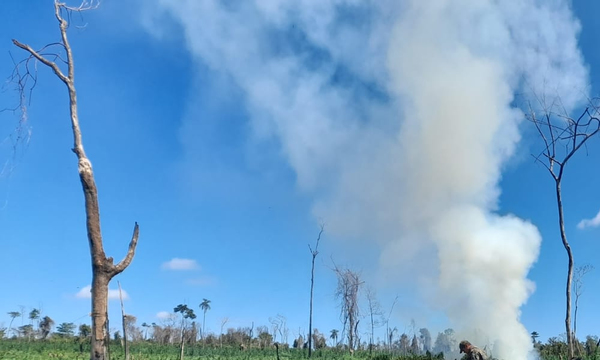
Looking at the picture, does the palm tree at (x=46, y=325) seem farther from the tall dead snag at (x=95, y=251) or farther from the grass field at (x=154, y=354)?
the tall dead snag at (x=95, y=251)

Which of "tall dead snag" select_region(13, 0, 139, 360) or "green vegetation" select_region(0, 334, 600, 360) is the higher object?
"tall dead snag" select_region(13, 0, 139, 360)

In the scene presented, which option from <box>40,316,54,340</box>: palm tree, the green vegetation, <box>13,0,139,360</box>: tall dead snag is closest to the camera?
<box>13,0,139,360</box>: tall dead snag

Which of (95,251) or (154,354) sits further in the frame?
(154,354)

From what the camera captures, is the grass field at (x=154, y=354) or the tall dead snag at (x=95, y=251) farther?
the grass field at (x=154, y=354)

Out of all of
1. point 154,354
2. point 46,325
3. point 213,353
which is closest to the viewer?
point 154,354

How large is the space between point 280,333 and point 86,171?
4660cm

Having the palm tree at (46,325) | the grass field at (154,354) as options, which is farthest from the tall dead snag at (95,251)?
the palm tree at (46,325)

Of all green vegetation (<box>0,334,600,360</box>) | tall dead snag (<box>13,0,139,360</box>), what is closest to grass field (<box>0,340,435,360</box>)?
green vegetation (<box>0,334,600,360</box>)

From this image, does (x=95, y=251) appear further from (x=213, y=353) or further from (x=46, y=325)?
(x=46, y=325)

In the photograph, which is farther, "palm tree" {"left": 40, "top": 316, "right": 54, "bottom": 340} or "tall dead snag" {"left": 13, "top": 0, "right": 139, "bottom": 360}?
"palm tree" {"left": 40, "top": 316, "right": 54, "bottom": 340}

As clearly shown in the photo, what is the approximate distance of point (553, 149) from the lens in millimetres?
13961

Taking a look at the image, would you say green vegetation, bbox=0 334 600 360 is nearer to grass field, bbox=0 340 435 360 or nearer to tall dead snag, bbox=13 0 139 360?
grass field, bbox=0 340 435 360

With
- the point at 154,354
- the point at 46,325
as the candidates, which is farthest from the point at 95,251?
the point at 46,325

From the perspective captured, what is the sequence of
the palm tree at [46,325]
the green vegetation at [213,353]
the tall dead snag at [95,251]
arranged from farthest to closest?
the palm tree at [46,325] < the green vegetation at [213,353] < the tall dead snag at [95,251]
